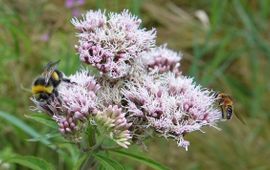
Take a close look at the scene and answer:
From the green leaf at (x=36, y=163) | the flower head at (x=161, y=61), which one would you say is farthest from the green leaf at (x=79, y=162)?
the flower head at (x=161, y=61)

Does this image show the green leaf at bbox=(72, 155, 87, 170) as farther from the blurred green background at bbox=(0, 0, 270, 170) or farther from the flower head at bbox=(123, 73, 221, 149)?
the blurred green background at bbox=(0, 0, 270, 170)

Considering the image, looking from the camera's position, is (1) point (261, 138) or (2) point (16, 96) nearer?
(2) point (16, 96)

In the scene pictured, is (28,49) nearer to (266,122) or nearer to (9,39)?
(9,39)

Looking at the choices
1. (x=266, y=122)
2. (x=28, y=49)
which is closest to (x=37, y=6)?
(x=28, y=49)

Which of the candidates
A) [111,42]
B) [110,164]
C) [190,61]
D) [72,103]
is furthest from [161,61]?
[190,61]

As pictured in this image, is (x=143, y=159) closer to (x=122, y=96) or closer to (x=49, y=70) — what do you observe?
(x=122, y=96)

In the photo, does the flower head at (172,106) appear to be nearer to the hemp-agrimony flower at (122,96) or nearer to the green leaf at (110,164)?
A: the hemp-agrimony flower at (122,96)
